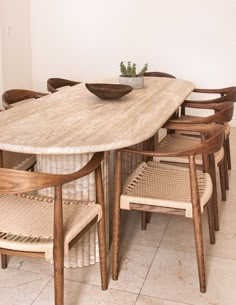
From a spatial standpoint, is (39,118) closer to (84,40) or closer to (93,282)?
(93,282)

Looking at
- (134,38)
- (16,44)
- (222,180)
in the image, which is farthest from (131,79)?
(16,44)

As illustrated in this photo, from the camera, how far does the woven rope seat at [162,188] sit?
195cm

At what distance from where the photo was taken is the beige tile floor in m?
1.96

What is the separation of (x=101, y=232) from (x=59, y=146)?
19.4 inches

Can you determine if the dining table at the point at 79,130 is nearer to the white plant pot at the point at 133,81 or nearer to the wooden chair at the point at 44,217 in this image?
the wooden chair at the point at 44,217

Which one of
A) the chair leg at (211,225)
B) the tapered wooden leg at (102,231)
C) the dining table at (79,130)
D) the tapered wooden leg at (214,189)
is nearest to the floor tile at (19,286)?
the dining table at (79,130)

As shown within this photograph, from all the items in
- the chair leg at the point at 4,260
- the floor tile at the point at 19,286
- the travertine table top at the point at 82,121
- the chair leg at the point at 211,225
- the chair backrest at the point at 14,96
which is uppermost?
the travertine table top at the point at 82,121

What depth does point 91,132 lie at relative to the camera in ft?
6.24

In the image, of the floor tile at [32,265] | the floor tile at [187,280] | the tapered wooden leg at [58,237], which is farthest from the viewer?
the floor tile at [32,265]

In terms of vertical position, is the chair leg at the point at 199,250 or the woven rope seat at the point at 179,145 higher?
the woven rope seat at the point at 179,145

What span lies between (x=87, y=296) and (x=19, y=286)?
331 millimetres

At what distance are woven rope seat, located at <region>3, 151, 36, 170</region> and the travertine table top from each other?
0.31 metres

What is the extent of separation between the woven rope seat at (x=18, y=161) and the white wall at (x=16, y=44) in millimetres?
2671

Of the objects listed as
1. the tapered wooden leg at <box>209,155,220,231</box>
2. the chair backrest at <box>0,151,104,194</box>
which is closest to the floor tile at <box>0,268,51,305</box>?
the chair backrest at <box>0,151,104,194</box>
